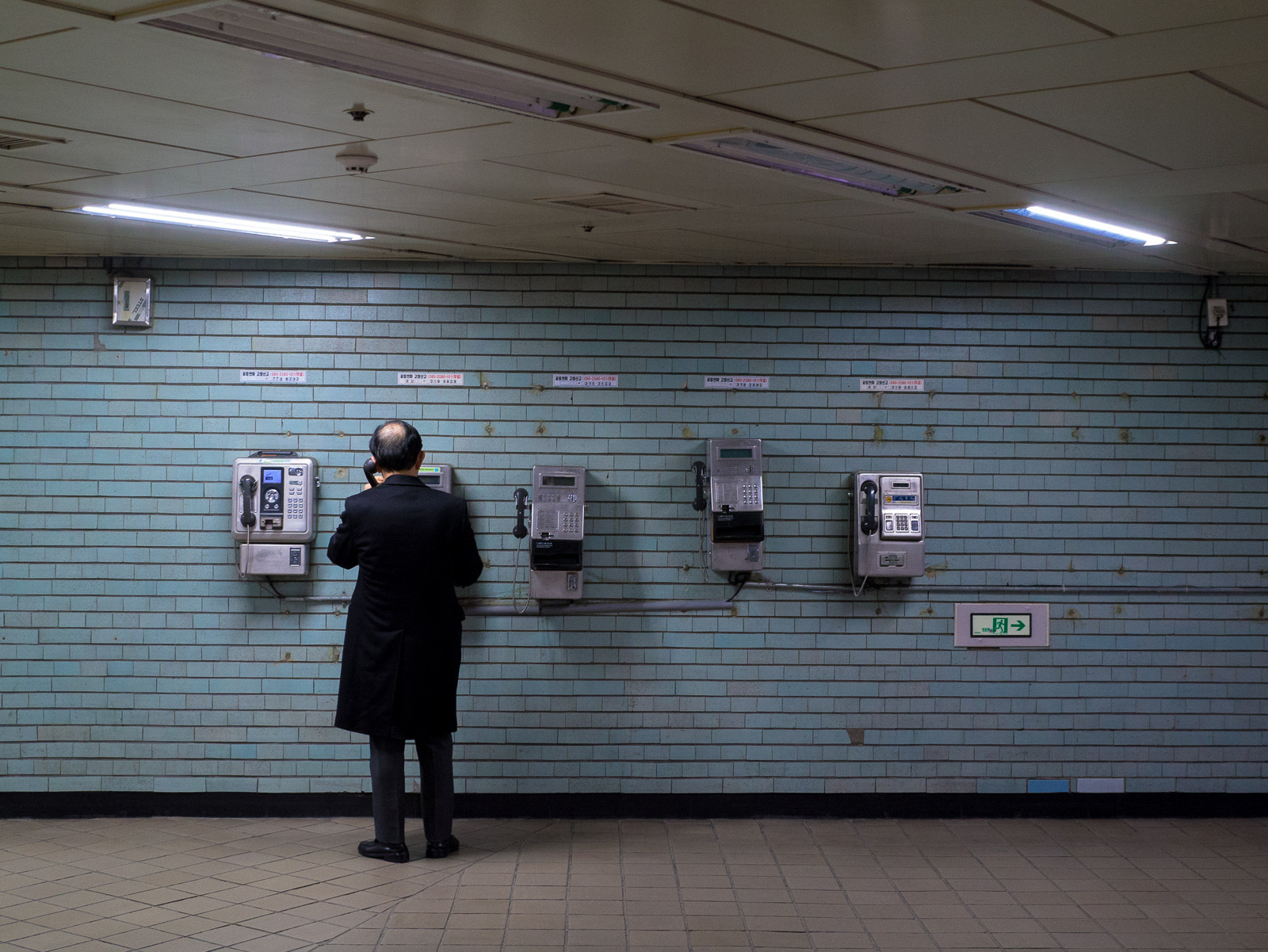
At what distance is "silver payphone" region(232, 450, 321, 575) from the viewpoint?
662 cm

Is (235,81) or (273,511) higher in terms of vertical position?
(235,81)

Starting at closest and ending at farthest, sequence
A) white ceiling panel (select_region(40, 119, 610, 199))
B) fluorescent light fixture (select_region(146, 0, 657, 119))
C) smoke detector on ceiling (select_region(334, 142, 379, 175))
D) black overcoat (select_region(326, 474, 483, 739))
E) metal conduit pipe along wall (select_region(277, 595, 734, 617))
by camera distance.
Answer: fluorescent light fixture (select_region(146, 0, 657, 119))
white ceiling panel (select_region(40, 119, 610, 199))
smoke detector on ceiling (select_region(334, 142, 379, 175))
black overcoat (select_region(326, 474, 483, 739))
metal conduit pipe along wall (select_region(277, 595, 734, 617))

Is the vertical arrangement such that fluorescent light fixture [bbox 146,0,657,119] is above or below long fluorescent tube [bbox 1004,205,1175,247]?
below

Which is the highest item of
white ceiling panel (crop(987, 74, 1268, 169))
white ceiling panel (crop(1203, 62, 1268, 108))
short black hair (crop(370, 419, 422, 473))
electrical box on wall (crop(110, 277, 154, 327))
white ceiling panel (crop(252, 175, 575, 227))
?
white ceiling panel (crop(252, 175, 575, 227))

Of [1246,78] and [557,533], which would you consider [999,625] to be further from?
[1246,78]

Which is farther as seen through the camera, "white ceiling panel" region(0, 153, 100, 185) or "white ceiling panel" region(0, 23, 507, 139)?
"white ceiling panel" region(0, 153, 100, 185)

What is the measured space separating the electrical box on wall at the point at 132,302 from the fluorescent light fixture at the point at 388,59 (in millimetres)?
3841

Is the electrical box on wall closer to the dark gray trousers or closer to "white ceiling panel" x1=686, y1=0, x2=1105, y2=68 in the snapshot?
the dark gray trousers

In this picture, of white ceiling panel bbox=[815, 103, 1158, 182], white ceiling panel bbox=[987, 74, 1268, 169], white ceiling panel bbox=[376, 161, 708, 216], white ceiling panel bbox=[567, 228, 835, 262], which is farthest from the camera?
white ceiling panel bbox=[567, 228, 835, 262]

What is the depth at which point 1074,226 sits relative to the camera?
231 inches

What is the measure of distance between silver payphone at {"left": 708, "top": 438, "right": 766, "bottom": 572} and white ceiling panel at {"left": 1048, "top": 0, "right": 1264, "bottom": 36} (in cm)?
388

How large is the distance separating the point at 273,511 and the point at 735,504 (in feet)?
8.63

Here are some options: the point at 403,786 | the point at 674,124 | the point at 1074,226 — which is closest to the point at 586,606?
the point at 403,786

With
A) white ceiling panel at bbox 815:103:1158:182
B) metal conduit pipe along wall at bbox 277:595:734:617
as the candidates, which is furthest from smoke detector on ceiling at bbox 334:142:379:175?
metal conduit pipe along wall at bbox 277:595:734:617
